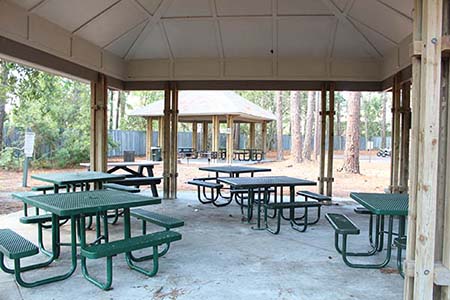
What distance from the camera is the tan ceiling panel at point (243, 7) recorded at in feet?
22.4

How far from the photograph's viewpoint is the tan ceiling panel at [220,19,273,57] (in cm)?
735

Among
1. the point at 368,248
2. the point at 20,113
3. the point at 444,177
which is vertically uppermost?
the point at 20,113

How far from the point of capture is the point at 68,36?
615 cm

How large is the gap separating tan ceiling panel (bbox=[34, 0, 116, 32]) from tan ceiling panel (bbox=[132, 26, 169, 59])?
1527mm

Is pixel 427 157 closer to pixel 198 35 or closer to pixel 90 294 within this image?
pixel 90 294

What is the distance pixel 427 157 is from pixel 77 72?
6.02 meters

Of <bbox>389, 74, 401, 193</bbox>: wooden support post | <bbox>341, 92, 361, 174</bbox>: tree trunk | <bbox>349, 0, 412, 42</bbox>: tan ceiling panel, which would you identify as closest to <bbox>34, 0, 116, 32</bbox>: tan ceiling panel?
<bbox>349, 0, 412, 42</bbox>: tan ceiling panel

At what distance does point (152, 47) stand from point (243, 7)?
2.12 m

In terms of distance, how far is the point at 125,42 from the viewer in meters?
7.66

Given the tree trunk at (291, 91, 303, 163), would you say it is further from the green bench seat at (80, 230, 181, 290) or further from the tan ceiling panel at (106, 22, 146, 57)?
the green bench seat at (80, 230, 181, 290)

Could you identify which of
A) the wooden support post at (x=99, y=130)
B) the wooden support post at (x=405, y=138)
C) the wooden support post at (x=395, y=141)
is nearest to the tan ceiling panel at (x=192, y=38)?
the wooden support post at (x=99, y=130)

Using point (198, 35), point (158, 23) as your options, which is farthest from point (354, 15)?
point (158, 23)

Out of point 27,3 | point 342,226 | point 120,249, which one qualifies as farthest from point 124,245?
point 27,3

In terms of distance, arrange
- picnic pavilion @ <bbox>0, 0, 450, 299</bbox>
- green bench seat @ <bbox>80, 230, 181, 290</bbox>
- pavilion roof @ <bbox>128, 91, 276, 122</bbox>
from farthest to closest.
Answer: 1. pavilion roof @ <bbox>128, 91, 276, 122</bbox>
2. picnic pavilion @ <bbox>0, 0, 450, 299</bbox>
3. green bench seat @ <bbox>80, 230, 181, 290</bbox>
